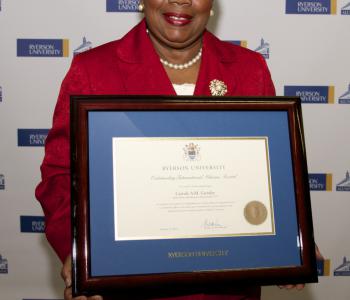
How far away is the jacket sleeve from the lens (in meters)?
1.06

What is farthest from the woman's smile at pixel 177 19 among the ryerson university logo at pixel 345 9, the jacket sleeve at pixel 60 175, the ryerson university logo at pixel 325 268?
the ryerson university logo at pixel 325 268

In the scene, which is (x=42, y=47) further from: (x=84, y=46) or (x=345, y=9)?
(x=345, y=9)

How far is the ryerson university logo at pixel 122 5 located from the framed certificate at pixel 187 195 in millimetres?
1011

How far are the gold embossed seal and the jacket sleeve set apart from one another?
0.37 meters

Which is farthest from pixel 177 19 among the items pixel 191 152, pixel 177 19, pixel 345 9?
pixel 345 9

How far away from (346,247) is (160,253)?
4.42 feet

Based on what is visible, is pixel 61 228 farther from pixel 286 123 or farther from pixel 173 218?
pixel 286 123

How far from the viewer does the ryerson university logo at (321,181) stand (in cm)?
200

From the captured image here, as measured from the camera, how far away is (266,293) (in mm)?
2109

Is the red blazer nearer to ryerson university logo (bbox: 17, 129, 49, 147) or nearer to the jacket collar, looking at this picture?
the jacket collar

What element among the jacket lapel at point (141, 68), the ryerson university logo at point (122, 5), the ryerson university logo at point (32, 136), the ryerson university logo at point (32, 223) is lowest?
the ryerson university logo at point (32, 223)

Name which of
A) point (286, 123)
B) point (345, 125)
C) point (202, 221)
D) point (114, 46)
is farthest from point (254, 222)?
point (345, 125)

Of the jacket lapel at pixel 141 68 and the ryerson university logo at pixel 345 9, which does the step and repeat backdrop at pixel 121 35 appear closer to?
the ryerson university logo at pixel 345 9

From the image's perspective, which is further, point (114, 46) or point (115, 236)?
point (114, 46)
